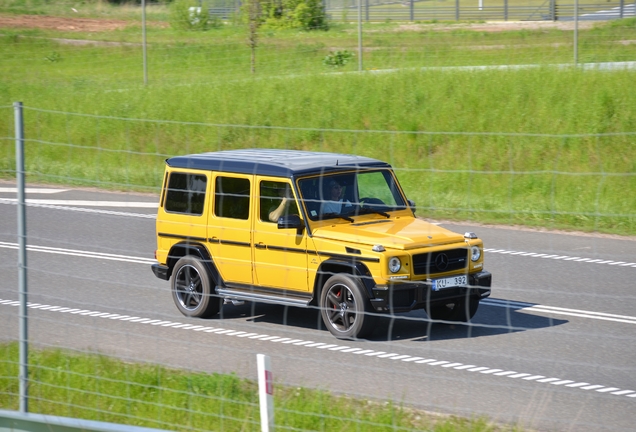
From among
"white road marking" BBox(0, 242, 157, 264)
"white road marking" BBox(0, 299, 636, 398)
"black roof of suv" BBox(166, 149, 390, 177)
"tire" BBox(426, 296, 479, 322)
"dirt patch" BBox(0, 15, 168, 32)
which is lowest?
"white road marking" BBox(0, 299, 636, 398)

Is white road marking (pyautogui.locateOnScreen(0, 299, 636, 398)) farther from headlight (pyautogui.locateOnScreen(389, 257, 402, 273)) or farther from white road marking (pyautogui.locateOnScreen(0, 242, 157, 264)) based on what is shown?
white road marking (pyautogui.locateOnScreen(0, 242, 157, 264))

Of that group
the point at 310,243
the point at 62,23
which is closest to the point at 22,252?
the point at 310,243

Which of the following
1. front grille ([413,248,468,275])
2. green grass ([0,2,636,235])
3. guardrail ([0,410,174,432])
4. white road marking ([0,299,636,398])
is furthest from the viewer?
green grass ([0,2,636,235])

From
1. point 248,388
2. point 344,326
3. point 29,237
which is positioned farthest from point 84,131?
point 248,388

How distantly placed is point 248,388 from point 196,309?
2992mm

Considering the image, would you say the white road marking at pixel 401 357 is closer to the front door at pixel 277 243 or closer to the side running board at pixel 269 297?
the side running board at pixel 269 297

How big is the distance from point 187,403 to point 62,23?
28.6 metres

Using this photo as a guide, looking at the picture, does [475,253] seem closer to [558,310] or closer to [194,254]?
[558,310]

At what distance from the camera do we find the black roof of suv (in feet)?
34.3

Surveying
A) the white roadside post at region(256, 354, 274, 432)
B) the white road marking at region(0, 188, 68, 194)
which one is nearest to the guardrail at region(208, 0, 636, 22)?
the white road marking at region(0, 188, 68, 194)

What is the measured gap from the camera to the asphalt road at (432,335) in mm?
8375

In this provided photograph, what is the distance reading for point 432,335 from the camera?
33.4ft

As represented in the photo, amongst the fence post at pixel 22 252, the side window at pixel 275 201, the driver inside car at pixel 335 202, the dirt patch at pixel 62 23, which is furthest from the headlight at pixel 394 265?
the dirt patch at pixel 62 23

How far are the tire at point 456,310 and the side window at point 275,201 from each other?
1.75 meters
